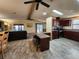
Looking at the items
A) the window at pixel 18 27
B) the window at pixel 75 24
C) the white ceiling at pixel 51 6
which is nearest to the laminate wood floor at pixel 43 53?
the white ceiling at pixel 51 6

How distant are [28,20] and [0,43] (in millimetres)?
10259

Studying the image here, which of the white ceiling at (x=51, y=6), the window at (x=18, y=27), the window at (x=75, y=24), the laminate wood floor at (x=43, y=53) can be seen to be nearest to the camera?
the laminate wood floor at (x=43, y=53)

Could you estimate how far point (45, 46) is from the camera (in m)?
5.23

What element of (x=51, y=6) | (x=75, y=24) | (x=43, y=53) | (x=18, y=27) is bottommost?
(x=43, y=53)

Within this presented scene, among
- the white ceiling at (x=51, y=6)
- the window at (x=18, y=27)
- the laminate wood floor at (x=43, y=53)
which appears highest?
the white ceiling at (x=51, y=6)

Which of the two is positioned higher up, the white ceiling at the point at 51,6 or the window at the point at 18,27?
the white ceiling at the point at 51,6

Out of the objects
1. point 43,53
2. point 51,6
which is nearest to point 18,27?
point 51,6

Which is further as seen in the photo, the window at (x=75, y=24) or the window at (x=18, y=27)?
the window at (x=18, y=27)

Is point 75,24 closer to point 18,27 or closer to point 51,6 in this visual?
point 51,6

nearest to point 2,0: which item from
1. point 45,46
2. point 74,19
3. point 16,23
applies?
point 45,46

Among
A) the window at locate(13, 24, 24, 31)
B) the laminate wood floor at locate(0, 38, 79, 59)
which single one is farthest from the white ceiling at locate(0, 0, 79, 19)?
the window at locate(13, 24, 24, 31)

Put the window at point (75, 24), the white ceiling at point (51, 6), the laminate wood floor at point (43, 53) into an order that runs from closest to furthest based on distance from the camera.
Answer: the laminate wood floor at point (43, 53) < the white ceiling at point (51, 6) < the window at point (75, 24)

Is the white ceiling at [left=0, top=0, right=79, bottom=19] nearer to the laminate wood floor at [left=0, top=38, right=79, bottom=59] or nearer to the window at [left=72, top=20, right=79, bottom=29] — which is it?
the window at [left=72, top=20, right=79, bottom=29]

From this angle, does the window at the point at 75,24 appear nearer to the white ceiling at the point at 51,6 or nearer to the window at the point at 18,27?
the white ceiling at the point at 51,6
